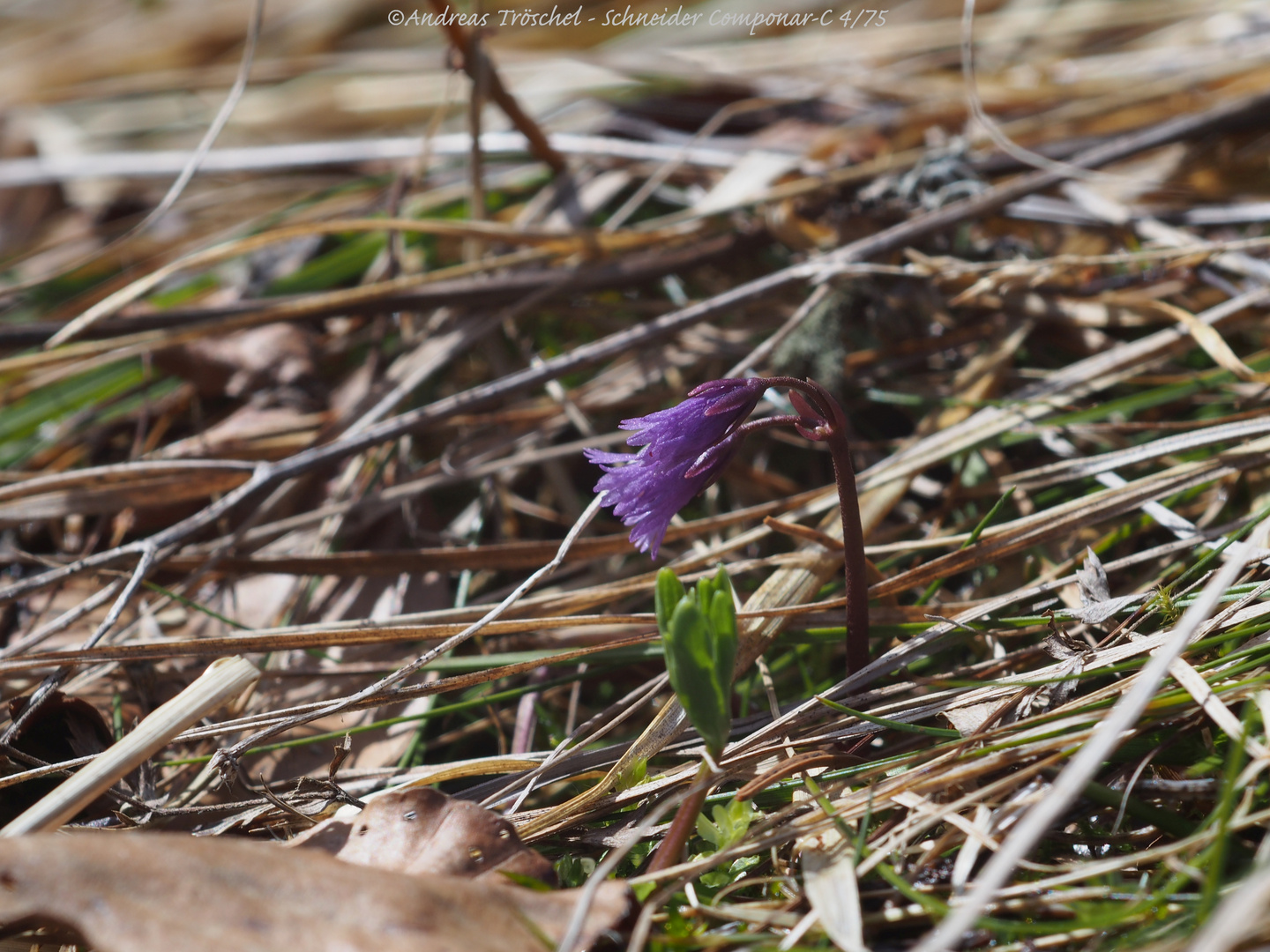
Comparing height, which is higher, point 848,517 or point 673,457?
point 673,457

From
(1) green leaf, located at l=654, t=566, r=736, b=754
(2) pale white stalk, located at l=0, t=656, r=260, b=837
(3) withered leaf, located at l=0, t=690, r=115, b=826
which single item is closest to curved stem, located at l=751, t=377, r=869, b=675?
(1) green leaf, located at l=654, t=566, r=736, b=754

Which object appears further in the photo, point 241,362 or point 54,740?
point 241,362

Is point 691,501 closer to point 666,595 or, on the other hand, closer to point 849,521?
point 849,521

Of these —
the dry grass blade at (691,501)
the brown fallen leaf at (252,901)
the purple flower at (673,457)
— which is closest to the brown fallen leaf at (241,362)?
the dry grass blade at (691,501)

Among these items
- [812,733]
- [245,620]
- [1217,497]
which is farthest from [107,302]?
[1217,497]

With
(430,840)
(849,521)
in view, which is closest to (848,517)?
(849,521)

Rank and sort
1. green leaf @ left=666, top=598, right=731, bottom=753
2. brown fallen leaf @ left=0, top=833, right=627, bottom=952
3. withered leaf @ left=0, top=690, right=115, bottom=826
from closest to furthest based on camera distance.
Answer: brown fallen leaf @ left=0, top=833, right=627, bottom=952 → green leaf @ left=666, top=598, right=731, bottom=753 → withered leaf @ left=0, top=690, right=115, bottom=826

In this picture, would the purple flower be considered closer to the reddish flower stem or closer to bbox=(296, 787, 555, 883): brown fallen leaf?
the reddish flower stem
